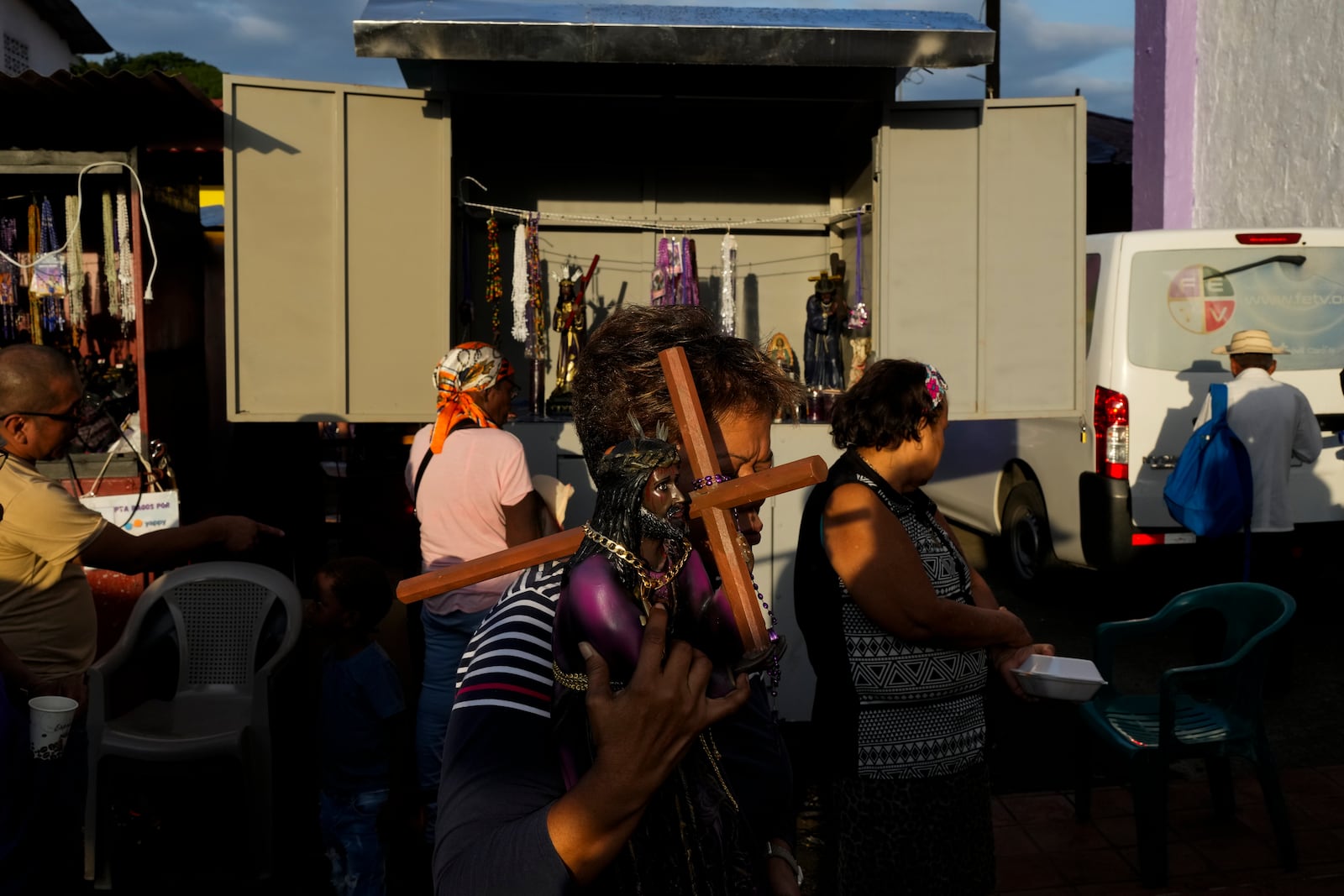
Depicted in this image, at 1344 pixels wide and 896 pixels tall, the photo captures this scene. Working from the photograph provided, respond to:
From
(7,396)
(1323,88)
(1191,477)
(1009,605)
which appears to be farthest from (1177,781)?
(1323,88)

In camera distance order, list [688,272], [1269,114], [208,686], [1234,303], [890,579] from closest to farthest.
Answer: [890,579], [208,686], [688,272], [1234,303], [1269,114]

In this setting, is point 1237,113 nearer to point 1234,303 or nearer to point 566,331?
point 1234,303

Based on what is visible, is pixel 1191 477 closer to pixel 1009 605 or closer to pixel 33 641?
pixel 1009 605

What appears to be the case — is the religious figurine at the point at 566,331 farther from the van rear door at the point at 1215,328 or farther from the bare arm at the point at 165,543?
the van rear door at the point at 1215,328

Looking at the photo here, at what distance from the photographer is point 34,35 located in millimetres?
21219

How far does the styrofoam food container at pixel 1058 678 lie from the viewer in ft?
8.83

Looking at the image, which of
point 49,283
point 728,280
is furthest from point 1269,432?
point 49,283

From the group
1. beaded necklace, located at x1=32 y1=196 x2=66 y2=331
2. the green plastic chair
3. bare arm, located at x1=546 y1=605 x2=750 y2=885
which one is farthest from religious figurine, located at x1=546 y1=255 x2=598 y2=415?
bare arm, located at x1=546 y1=605 x2=750 y2=885

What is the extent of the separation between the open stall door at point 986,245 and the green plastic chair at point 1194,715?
1.53 m

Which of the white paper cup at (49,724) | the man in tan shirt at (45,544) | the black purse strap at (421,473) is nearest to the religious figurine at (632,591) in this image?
the white paper cup at (49,724)

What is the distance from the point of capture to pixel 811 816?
4.47 meters

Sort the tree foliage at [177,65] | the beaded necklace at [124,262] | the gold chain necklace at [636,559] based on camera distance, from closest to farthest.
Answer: the gold chain necklace at [636,559], the beaded necklace at [124,262], the tree foliage at [177,65]

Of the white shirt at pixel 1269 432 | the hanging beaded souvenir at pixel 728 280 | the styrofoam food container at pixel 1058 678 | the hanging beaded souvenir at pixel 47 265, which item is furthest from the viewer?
the hanging beaded souvenir at pixel 728 280

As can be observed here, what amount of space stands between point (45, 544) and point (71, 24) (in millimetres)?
23806
